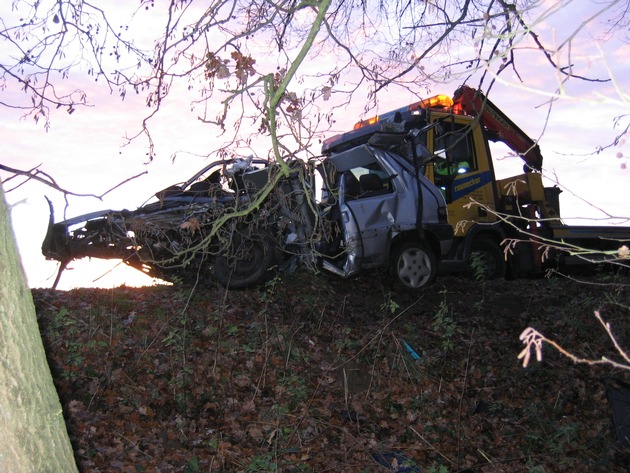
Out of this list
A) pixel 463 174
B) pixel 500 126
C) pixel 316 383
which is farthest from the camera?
pixel 500 126

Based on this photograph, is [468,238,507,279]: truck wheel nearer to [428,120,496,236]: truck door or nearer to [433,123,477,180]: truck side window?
[428,120,496,236]: truck door

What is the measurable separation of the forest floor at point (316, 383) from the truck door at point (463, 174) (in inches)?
101

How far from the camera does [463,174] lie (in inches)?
489

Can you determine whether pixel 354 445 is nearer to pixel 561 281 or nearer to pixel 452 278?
pixel 452 278

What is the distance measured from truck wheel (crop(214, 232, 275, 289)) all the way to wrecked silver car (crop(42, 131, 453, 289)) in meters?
0.01

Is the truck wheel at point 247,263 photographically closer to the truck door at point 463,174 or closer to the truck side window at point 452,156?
the truck door at point 463,174

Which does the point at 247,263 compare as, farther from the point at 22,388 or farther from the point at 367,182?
the point at 22,388

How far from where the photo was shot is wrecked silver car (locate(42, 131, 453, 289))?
342 inches

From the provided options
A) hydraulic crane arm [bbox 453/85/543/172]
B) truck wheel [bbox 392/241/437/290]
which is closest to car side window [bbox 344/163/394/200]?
truck wheel [bbox 392/241/437/290]

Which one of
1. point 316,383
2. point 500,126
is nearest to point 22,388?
point 316,383

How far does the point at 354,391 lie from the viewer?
25.7ft

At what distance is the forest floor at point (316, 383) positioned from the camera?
661cm

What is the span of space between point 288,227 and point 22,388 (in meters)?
7.40

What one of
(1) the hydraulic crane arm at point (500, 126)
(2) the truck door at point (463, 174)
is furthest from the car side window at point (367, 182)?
(1) the hydraulic crane arm at point (500, 126)
